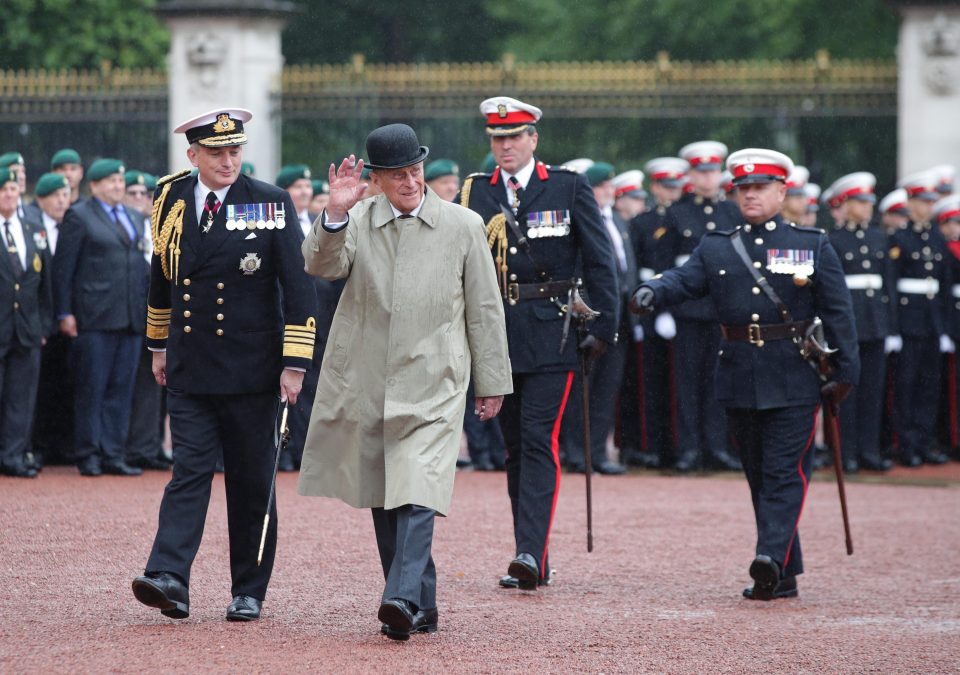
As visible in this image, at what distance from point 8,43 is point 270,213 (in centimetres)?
2301

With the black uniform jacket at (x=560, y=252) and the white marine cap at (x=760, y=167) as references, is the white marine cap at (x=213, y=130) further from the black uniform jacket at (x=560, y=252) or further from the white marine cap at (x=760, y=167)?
the white marine cap at (x=760, y=167)

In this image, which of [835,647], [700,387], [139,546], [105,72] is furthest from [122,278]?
[105,72]

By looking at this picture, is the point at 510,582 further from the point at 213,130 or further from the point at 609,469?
the point at 609,469

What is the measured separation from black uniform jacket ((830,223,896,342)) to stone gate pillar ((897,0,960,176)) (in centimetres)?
363

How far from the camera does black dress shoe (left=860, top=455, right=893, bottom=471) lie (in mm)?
→ 13445

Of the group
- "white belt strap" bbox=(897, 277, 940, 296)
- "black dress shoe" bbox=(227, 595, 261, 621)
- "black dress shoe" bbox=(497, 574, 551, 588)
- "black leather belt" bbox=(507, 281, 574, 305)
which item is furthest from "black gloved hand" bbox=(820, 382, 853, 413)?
"white belt strap" bbox=(897, 277, 940, 296)

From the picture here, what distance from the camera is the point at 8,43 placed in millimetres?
28547

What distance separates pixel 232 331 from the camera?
6895mm

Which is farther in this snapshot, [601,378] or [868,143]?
[868,143]

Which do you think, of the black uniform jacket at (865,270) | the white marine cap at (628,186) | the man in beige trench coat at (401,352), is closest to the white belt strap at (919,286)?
the black uniform jacket at (865,270)

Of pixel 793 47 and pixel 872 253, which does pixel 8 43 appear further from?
pixel 872 253

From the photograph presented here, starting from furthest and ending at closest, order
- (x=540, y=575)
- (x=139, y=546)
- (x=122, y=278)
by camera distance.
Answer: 1. (x=122, y=278)
2. (x=139, y=546)
3. (x=540, y=575)

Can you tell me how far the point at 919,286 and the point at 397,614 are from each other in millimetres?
8411

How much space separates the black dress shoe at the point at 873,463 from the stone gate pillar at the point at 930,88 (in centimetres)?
410
